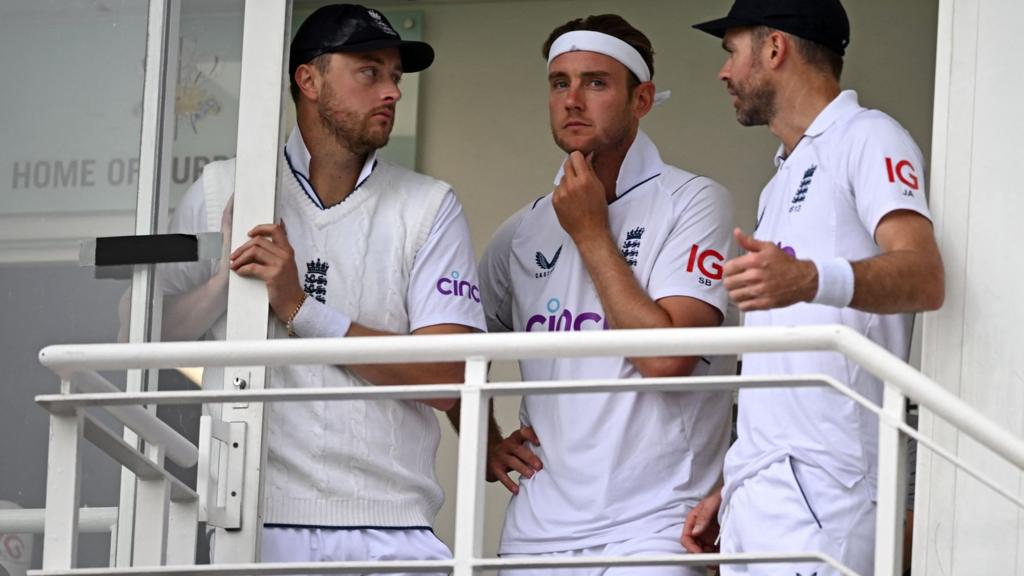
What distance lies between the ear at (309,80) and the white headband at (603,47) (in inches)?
20.6

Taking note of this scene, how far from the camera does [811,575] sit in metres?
3.03

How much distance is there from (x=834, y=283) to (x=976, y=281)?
0.45 m

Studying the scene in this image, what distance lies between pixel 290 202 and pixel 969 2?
138 centimetres

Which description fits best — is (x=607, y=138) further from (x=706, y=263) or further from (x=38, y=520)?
(x=38, y=520)

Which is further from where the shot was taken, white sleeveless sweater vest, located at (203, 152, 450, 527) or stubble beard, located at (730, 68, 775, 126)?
white sleeveless sweater vest, located at (203, 152, 450, 527)

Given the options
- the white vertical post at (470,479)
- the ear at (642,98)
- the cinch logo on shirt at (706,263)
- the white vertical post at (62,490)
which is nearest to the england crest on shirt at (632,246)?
the cinch logo on shirt at (706,263)

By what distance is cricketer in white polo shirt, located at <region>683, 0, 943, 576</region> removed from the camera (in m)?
2.97

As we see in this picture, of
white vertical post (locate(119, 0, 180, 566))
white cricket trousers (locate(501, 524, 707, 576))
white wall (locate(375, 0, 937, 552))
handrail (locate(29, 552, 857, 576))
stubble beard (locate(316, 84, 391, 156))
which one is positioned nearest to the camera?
handrail (locate(29, 552, 857, 576))

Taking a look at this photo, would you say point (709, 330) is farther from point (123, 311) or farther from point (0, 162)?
point (0, 162)

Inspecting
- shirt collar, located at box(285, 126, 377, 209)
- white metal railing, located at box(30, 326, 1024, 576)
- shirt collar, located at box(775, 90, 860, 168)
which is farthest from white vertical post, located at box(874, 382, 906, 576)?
shirt collar, located at box(285, 126, 377, 209)

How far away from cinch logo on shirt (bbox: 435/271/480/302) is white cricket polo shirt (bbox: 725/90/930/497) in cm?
64

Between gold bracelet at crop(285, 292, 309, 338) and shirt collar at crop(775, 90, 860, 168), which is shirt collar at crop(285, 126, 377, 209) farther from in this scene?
shirt collar at crop(775, 90, 860, 168)

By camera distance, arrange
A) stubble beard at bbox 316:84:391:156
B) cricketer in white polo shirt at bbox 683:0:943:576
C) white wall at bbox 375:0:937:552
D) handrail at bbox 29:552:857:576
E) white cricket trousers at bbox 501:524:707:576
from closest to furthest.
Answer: handrail at bbox 29:552:857:576
cricketer in white polo shirt at bbox 683:0:943:576
white cricket trousers at bbox 501:524:707:576
stubble beard at bbox 316:84:391:156
white wall at bbox 375:0:937:552

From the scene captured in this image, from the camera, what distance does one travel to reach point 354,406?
11.6 ft
